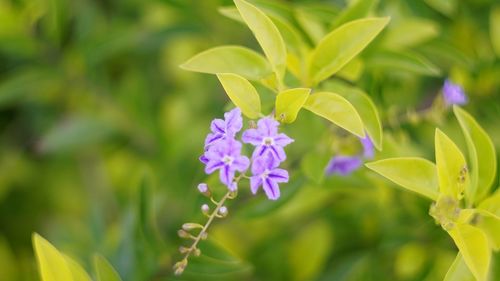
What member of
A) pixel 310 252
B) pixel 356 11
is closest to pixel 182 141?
pixel 310 252

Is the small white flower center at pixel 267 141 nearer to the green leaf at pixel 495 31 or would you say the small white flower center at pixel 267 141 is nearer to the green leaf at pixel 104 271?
the green leaf at pixel 104 271

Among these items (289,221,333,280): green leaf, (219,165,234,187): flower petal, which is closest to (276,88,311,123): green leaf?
(219,165,234,187): flower petal

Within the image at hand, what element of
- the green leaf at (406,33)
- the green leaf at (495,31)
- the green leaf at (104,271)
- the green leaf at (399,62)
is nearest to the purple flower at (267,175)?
the green leaf at (104,271)

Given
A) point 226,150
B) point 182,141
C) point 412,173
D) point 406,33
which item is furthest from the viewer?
point 182,141

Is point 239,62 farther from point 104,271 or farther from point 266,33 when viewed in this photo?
point 104,271

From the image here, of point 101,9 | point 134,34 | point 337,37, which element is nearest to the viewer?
point 337,37

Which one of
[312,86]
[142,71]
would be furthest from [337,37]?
[142,71]

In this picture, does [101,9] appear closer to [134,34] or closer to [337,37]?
[134,34]
